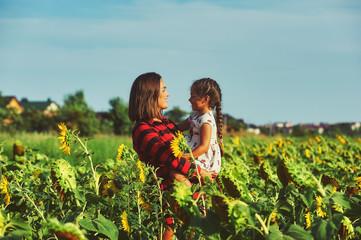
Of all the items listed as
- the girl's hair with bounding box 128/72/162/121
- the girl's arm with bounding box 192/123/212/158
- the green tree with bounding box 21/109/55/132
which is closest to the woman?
the girl's hair with bounding box 128/72/162/121

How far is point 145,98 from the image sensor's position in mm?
2670

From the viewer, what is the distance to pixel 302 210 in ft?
5.76

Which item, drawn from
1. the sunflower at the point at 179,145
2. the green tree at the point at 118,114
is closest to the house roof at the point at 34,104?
the green tree at the point at 118,114

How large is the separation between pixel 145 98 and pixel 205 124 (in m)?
0.43

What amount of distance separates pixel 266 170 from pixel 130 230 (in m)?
0.71

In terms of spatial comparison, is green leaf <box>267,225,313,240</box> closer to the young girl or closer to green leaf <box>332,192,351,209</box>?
green leaf <box>332,192,351,209</box>

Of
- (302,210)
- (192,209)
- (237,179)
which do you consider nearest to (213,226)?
(192,209)

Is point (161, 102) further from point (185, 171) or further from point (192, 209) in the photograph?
point (192, 209)

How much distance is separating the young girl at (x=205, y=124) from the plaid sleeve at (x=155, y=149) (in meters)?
0.22

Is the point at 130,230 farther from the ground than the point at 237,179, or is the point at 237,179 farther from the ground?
the point at 237,179

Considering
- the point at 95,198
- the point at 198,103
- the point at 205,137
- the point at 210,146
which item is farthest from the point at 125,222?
the point at 198,103

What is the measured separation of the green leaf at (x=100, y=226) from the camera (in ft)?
5.09

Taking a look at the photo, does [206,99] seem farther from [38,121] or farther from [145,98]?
[38,121]

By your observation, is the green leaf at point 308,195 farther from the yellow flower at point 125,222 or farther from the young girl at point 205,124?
the young girl at point 205,124
